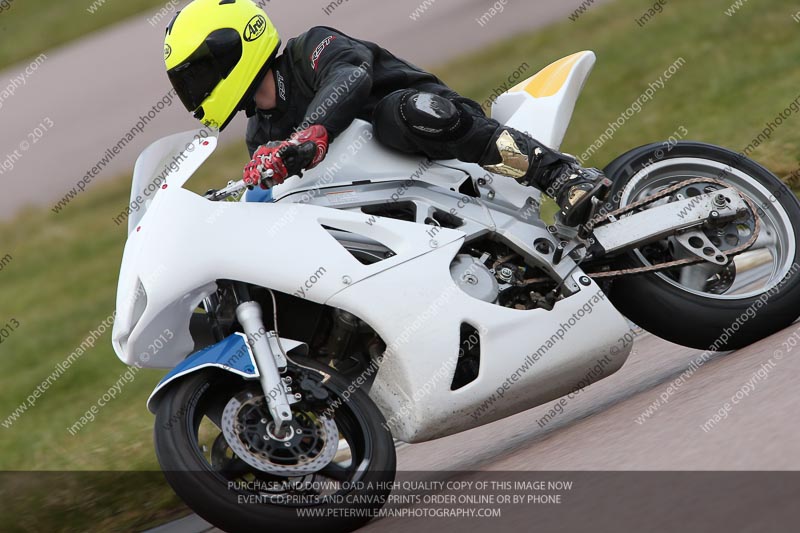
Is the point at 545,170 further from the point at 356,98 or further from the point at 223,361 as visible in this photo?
the point at 223,361

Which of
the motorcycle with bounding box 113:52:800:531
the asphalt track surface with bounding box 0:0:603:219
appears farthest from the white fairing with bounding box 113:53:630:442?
the asphalt track surface with bounding box 0:0:603:219

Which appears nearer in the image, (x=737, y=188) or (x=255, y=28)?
(x=255, y=28)

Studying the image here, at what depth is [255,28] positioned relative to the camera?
451 centimetres

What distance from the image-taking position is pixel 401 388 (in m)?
4.16

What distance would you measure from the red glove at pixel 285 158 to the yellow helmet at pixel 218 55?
1.43 ft

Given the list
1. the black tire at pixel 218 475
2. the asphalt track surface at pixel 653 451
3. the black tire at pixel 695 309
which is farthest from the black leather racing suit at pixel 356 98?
the asphalt track surface at pixel 653 451

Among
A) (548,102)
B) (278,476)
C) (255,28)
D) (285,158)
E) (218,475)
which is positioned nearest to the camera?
(218,475)

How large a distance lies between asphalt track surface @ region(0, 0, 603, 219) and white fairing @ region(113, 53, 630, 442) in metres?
9.52

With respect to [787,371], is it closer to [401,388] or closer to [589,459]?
[589,459]

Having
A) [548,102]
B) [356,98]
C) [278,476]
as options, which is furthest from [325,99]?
[278,476]

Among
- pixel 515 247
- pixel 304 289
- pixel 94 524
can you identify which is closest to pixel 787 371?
pixel 515 247

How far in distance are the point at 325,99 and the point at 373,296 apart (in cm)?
81

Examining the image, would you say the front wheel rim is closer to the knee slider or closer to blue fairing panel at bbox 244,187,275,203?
blue fairing panel at bbox 244,187,275,203

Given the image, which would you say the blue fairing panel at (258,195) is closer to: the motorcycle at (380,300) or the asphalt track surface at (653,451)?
the motorcycle at (380,300)
